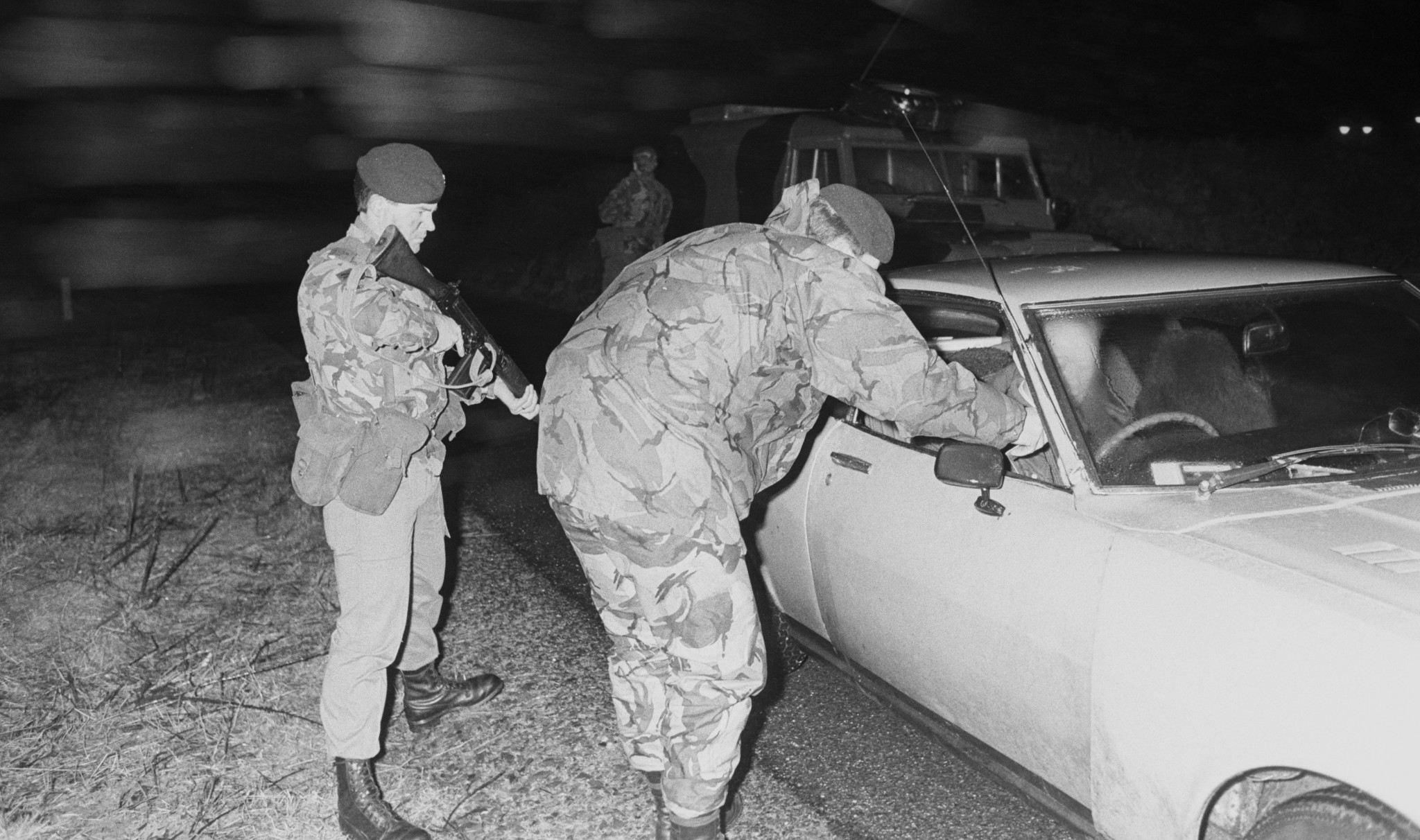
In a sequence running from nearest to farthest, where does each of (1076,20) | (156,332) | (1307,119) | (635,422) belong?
(635,422)
(156,332)
(1307,119)
(1076,20)

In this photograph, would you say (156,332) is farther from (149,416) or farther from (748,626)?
(748,626)

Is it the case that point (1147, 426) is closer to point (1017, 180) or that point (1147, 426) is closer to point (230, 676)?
point (230, 676)

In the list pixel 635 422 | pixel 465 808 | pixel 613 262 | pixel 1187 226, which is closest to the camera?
pixel 635 422

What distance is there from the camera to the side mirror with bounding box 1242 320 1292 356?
297 cm

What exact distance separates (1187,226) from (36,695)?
13.8 m

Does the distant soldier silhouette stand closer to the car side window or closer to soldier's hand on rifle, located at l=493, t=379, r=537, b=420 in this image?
the car side window

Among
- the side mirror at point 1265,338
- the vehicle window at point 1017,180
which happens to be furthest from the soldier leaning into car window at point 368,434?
the vehicle window at point 1017,180

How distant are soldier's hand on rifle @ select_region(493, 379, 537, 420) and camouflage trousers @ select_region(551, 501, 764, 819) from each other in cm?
56

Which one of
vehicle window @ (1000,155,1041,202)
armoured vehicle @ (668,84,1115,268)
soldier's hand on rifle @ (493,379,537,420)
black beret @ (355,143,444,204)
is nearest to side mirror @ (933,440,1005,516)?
soldier's hand on rifle @ (493,379,537,420)

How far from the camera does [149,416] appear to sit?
25.3 feet

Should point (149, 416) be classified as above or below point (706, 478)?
below

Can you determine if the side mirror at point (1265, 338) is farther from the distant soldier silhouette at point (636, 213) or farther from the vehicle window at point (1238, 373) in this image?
the distant soldier silhouette at point (636, 213)

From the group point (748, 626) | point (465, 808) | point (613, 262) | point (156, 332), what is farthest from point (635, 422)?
point (156, 332)

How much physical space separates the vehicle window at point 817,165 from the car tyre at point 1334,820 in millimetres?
6277
